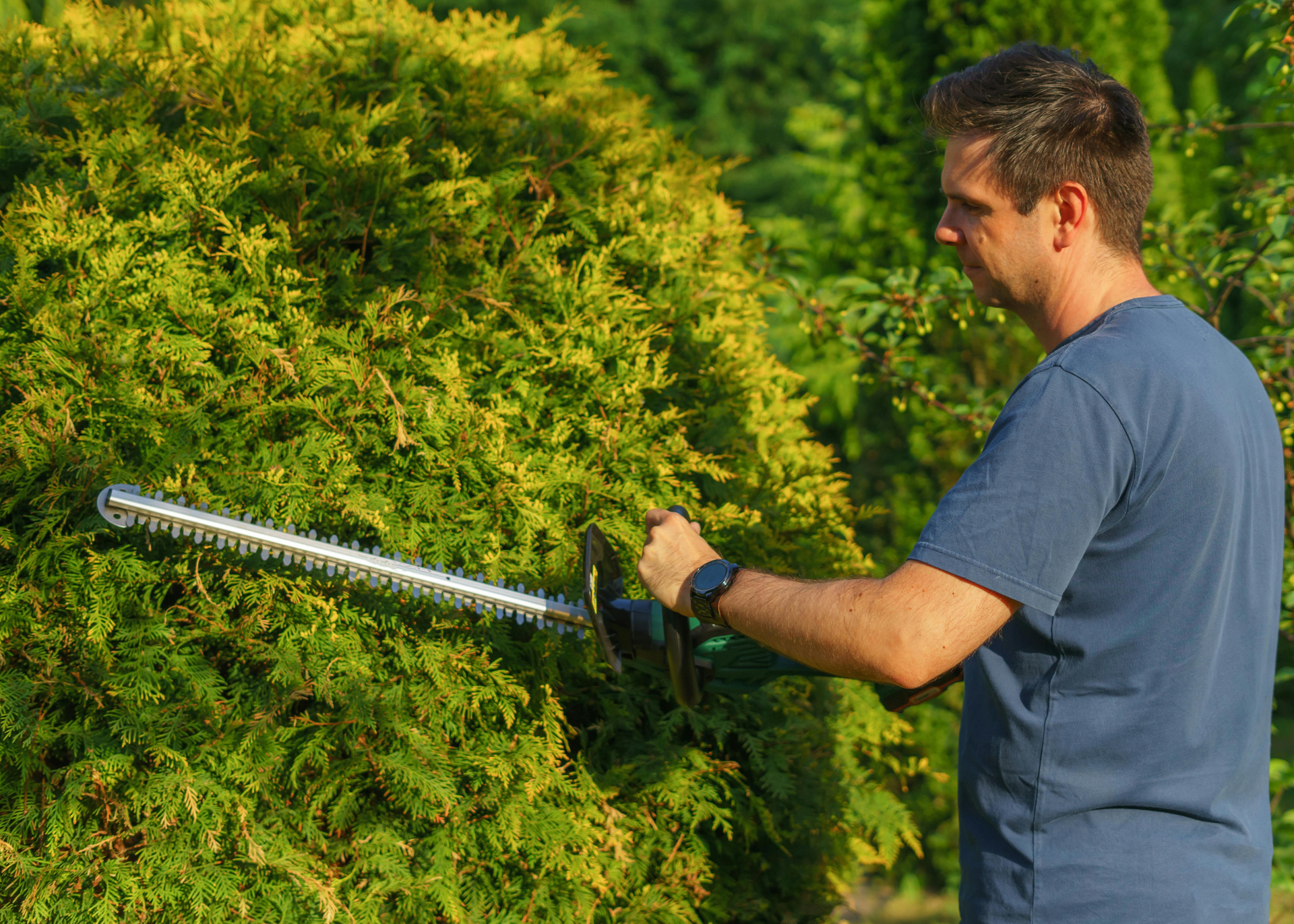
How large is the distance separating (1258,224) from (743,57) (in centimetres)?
1754

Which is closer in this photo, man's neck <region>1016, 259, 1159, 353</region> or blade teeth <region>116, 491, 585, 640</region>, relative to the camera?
man's neck <region>1016, 259, 1159, 353</region>

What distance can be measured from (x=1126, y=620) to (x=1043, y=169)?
0.69 m

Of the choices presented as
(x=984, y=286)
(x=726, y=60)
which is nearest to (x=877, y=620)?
(x=984, y=286)

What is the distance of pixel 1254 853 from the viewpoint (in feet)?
4.85

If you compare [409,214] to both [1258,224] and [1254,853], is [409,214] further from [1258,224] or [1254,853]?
[1258,224]

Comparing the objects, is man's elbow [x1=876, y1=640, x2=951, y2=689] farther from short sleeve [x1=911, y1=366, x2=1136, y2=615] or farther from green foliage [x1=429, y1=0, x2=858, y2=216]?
green foliage [x1=429, y1=0, x2=858, y2=216]

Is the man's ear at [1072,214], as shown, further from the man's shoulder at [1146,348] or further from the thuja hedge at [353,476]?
the thuja hedge at [353,476]

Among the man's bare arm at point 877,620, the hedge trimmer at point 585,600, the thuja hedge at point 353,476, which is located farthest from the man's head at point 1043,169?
the thuja hedge at point 353,476

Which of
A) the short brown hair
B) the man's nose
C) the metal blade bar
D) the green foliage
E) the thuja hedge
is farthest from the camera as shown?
the green foliage

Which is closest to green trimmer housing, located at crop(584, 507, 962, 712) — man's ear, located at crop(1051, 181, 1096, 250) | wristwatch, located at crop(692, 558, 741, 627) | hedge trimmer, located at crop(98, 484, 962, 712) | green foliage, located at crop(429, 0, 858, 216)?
hedge trimmer, located at crop(98, 484, 962, 712)

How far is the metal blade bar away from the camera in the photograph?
1.75 meters

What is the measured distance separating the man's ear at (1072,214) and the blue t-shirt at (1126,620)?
15 cm

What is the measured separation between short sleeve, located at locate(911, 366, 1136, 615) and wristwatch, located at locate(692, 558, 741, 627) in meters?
0.38

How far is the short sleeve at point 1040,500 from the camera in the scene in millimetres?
1315
